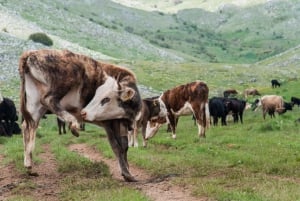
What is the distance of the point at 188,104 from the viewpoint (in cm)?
2395

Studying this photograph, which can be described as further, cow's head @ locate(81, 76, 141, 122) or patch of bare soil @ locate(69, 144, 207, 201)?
cow's head @ locate(81, 76, 141, 122)

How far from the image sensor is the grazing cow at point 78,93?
1174cm

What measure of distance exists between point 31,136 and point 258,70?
72.7m

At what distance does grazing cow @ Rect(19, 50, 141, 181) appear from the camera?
11742mm

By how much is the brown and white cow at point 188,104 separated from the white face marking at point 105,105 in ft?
36.2

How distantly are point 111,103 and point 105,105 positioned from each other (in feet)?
0.52

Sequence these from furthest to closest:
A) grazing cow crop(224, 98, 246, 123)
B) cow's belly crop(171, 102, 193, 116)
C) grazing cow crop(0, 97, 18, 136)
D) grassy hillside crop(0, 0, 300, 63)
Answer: grassy hillside crop(0, 0, 300, 63), grazing cow crop(224, 98, 246, 123), grazing cow crop(0, 97, 18, 136), cow's belly crop(171, 102, 193, 116)

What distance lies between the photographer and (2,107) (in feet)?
88.3

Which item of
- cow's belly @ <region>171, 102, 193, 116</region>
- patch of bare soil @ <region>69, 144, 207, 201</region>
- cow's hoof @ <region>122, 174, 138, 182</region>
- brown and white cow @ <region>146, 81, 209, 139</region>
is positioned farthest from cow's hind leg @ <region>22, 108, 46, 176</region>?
cow's belly @ <region>171, 102, 193, 116</region>

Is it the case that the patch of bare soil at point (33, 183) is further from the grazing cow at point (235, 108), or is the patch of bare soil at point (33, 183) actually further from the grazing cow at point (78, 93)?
the grazing cow at point (235, 108)

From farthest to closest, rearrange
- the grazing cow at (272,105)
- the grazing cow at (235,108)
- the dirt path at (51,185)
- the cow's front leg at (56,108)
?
1. the grazing cow at (272,105)
2. the grazing cow at (235,108)
3. the cow's front leg at (56,108)
4. the dirt path at (51,185)

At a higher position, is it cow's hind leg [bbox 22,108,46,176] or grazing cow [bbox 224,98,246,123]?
cow's hind leg [bbox 22,108,46,176]

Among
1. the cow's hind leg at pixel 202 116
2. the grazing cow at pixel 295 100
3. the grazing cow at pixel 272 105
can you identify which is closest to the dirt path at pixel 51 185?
the cow's hind leg at pixel 202 116

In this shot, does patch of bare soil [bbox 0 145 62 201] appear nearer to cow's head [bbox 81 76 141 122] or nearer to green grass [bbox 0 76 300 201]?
green grass [bbox 0 76 300 201]
